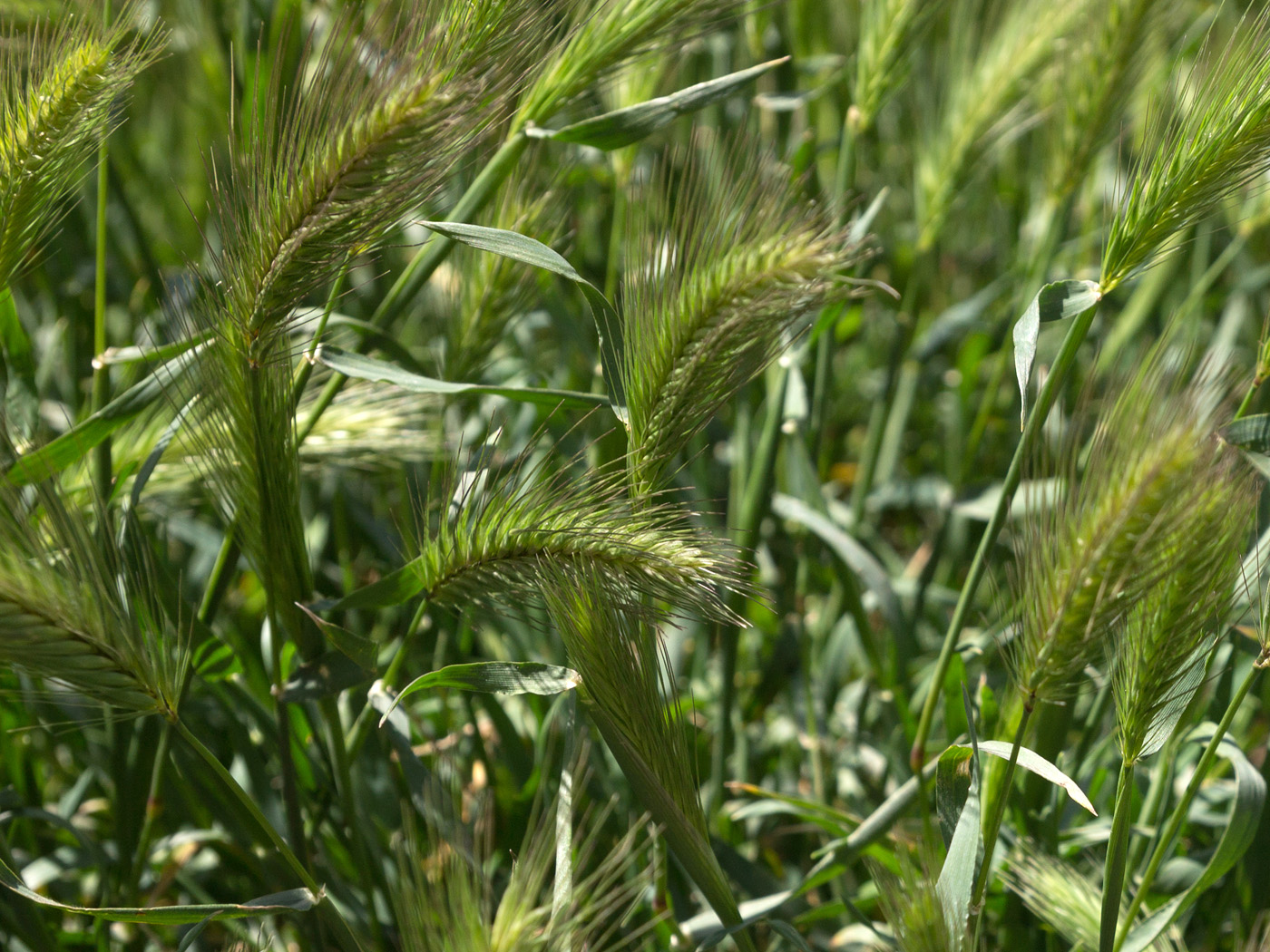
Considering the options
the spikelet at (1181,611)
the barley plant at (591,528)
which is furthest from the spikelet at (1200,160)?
the spikelet at (1181,611)

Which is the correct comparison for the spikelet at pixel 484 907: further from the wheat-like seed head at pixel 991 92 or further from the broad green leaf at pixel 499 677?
the wheat-like seed head at pixel 991 92

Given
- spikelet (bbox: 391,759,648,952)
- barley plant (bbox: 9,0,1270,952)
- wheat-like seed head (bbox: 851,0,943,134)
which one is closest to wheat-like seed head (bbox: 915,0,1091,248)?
barley plant (bbox: 9,0,1270,952)

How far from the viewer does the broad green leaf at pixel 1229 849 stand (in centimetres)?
74

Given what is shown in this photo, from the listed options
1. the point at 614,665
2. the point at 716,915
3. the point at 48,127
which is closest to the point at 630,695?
the point at 614,665

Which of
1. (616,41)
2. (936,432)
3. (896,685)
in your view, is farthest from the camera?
(936,432)

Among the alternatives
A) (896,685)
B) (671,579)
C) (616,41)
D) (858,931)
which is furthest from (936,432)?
(671,579)

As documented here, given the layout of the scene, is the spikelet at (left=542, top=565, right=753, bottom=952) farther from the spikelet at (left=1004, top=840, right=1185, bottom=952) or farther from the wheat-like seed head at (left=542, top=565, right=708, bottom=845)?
the spikelet at (left=1004, top=840, right=1185, bottom=952)

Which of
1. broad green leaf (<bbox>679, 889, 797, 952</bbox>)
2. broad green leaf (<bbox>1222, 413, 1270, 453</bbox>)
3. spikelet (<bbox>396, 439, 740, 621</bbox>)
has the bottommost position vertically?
broad green leaf (<bbox>679, 889, 797, 952</bbox>)

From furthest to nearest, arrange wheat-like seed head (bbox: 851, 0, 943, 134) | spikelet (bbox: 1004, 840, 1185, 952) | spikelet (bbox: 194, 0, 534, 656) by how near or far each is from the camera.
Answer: wheat-like seed head (bbox: 851, 0, 943, 134), spikelet (bbox: 1004, 840, 1185, 952), spikelet (bbox: 194, 0, 534, 656)

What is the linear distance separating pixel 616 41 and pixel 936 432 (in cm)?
126

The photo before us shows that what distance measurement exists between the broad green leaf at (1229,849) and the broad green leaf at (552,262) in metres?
0.56

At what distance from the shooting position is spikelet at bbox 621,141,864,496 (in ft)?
2.27

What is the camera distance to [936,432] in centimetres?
190

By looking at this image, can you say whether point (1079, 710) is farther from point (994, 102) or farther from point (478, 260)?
point (478, 260)
